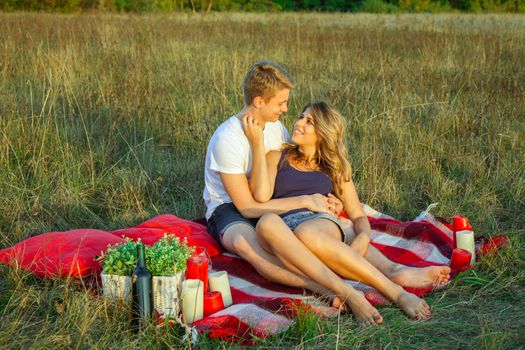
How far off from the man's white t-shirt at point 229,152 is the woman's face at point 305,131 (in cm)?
20

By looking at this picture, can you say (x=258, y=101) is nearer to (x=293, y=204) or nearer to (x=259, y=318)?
(x=293, y=204)

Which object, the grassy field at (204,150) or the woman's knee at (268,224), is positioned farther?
the woman's knee at (268,224)

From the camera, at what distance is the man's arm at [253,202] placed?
388cm

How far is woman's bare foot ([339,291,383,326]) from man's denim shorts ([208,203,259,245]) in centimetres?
85

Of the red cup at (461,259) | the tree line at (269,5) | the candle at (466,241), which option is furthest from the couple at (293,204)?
the tree line at (269,5)

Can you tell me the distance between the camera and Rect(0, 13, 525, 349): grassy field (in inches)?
122

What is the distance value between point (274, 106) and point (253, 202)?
544 mm

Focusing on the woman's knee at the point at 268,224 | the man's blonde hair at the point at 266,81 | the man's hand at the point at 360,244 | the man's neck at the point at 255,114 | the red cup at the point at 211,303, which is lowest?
the red cup at the point at 211,303

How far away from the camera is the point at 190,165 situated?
17.5ft

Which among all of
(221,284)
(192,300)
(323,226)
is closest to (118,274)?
(192,300)

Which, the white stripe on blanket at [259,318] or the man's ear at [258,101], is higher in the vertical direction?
the man's ear at [258,101]

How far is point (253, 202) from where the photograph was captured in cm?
389

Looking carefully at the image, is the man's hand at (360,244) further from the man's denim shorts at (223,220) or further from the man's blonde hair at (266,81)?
the man's blonde hair at (266,81)

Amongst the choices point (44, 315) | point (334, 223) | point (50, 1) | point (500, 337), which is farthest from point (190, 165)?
point (50, 1)
